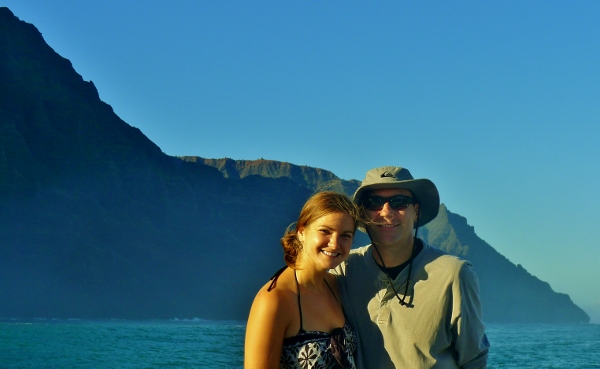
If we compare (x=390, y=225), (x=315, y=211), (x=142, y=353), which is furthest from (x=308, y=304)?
(x=142, y=353)

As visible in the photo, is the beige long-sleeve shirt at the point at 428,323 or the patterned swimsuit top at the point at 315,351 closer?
the patterned swimsuit top at the point at 315,351

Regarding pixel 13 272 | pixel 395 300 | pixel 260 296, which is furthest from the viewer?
pixel 13 272

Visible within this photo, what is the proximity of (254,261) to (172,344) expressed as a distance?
87.6m

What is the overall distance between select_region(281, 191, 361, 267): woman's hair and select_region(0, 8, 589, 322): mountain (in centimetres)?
10822

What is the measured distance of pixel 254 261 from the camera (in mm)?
156500

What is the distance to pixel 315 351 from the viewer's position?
3.53 meters

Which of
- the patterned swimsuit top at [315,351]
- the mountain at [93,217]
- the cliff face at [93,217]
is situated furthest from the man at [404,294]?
the cliff face at [93,217]

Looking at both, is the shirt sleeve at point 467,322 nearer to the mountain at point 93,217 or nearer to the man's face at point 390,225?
the man's face at point 390,225

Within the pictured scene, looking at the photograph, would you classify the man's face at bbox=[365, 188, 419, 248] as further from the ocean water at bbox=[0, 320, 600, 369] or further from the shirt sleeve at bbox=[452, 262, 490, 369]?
the ocean water at bbox=[0, 320, 600, 369]

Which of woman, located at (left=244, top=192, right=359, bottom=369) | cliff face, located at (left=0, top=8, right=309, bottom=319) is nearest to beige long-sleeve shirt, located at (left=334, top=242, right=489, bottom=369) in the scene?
woman, located at (left=244, top=192, right=359, bottom=369)

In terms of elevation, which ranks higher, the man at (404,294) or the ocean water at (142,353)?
the ocean water at (142,353)

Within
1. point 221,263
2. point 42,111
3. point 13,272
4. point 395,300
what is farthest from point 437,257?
point 221,263

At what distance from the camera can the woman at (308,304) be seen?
3.44 metres

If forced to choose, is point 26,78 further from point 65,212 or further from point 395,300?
point 395,300
